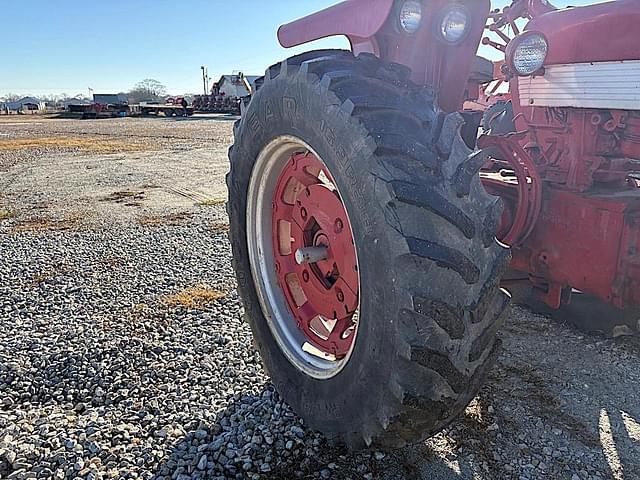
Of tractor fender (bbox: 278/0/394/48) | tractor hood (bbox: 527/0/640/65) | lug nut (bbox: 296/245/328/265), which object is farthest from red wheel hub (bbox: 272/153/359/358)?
tractor hood (bbox: 527/0/640/65)

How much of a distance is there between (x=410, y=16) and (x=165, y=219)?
17.8 feet

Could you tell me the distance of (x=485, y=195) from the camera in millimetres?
1826

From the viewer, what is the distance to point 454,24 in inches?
93.1

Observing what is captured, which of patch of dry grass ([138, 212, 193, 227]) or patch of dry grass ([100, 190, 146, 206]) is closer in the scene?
patch of dry grass ([138, 212, 193, 227])

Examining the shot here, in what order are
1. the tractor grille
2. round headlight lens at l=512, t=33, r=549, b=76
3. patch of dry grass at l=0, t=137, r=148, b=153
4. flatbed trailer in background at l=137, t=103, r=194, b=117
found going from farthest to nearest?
flatbed trailer in background at l=137, t=103, r=194, b=117
patch of dry grass at l=0, t=137, r=148, b=153
round headlight lens at l=512, t=33, r=549, b=76
the tractor grille

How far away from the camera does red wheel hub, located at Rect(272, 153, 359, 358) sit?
2293 mm

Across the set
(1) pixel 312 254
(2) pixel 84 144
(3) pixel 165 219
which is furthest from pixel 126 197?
(2) pixel 84 144

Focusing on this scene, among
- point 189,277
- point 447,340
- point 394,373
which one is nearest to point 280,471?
point 394,373

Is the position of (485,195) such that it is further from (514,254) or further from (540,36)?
(540,36)

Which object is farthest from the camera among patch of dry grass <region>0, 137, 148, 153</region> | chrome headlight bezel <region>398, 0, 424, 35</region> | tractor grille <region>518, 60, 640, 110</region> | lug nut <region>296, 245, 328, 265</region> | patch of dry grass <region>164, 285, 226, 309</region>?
patch of dry grass <region>0, 137, 148, 153</region>

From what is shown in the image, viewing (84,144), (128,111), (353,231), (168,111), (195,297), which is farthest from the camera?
(128,111)

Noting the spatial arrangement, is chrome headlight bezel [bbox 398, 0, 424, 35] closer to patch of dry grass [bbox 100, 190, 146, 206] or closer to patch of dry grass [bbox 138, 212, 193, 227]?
patch of dry grass [bbox 138, 212, 193, 227]

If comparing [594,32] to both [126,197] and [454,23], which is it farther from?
[126,197]

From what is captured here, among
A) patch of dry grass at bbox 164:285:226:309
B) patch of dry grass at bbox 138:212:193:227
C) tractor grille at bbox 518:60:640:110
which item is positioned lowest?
patch of dry grass at bbox 138:212:193:227
